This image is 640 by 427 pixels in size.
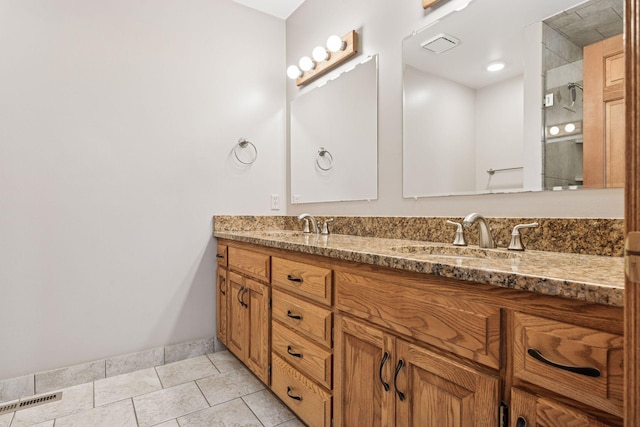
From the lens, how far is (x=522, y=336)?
684 mm

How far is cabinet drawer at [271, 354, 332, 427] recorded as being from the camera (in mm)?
1259

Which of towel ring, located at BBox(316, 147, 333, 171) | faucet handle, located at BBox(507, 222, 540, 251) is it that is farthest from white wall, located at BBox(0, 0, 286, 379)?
faucet handle, located at BBox(507, 222, 540, 251)

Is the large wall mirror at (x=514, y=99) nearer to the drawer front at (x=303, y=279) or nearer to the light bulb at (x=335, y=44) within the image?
the light bulb at (x=335, y=44)

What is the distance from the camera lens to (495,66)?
1.35 metres

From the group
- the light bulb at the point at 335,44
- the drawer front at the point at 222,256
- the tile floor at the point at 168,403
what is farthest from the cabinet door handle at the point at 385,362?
the light bulb at the point at 335,44

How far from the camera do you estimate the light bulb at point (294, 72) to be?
2.42 metres

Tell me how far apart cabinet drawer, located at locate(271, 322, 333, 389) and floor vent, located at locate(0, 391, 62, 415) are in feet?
3.95

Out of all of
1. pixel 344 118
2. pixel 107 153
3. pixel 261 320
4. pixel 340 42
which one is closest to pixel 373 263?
pixel 261 320

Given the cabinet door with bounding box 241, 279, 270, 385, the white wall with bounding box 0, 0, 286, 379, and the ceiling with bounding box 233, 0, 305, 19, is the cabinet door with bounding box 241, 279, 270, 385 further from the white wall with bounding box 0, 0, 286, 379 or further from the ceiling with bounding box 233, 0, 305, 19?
the ceiling with bounding box 233, 0, 305, 19

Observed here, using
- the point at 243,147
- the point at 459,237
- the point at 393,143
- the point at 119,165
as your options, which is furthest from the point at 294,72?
the point at 459,237

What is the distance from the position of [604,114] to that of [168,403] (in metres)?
2.15

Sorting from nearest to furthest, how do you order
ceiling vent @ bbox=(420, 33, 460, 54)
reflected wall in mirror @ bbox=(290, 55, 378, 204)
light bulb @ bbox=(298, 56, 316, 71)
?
ceiling vent @ bbox=(420, 33, 460, 54) → reflected wall in mirror @ bbox=(290, 55, 378, 204) → light bulb @ bbox=(298, 56, 316, 71)

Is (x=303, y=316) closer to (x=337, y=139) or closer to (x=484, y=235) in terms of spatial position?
(x=484, y=235)

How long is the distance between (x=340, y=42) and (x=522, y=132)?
1.23 meters
